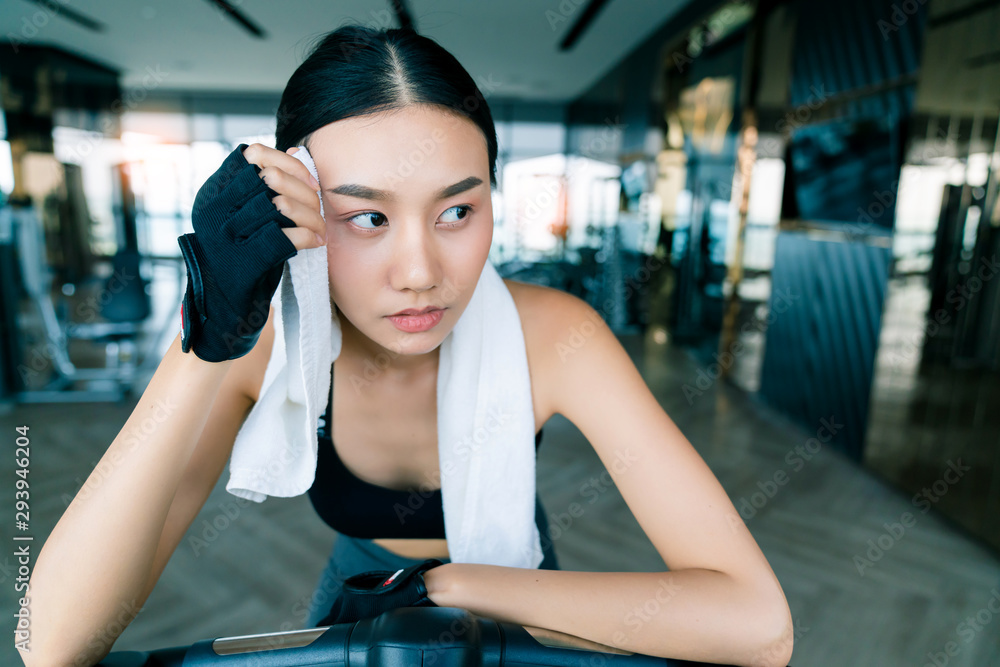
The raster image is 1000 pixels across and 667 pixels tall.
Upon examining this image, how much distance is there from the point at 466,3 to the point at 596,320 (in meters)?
5.08

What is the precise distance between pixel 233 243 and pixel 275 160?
0.11 meters

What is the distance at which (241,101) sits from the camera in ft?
34.3

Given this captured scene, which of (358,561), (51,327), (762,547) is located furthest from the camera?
(51,327)

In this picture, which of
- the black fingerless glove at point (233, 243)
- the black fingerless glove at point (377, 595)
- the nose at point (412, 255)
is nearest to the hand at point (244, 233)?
the black fingerless glove at point (233, 243)

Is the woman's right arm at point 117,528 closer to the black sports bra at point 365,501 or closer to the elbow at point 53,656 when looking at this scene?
the elbow at point 53,656

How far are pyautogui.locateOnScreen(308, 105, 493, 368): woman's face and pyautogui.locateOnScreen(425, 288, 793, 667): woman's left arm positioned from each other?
31 centimetres

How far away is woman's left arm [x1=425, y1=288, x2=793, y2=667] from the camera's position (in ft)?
2.31

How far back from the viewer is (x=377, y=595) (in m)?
0.65

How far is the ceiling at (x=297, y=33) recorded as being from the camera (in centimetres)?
526

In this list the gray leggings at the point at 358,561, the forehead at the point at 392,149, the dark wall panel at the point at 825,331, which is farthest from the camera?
the dark wall panel at the point at 825,331

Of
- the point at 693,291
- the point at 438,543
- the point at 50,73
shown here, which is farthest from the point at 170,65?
the point at 438,543

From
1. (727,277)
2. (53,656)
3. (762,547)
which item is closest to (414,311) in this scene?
(53,656)

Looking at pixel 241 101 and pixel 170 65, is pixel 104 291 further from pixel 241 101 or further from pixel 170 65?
pixel 241 101

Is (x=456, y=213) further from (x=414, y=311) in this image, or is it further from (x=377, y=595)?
(x=377, y=595)
